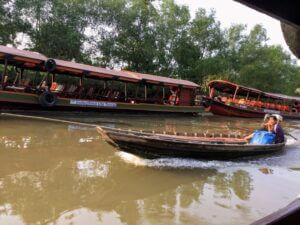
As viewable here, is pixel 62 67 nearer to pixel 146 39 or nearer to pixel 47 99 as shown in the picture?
pixel 47 99

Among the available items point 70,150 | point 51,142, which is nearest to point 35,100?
point 51,142

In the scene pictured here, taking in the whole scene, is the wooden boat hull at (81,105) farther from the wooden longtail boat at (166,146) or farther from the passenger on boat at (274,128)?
the passenger on boat at (274,128)

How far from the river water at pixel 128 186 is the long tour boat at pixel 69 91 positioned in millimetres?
5672

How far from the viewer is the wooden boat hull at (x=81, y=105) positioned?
14.4 m

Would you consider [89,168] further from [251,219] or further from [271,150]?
[271,150]

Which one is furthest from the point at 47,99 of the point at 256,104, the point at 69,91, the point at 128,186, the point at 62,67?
the point at 256,104

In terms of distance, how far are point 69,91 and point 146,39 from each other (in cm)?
1641

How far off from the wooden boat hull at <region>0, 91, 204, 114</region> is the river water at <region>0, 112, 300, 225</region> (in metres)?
5.29

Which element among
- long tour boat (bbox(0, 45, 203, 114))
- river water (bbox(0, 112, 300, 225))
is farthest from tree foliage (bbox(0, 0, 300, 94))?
river water (bbox(0, 112, 300, 225))

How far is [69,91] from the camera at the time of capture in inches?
671

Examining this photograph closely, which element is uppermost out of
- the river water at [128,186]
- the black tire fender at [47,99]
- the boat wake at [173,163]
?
the black tire fender at [47,99]

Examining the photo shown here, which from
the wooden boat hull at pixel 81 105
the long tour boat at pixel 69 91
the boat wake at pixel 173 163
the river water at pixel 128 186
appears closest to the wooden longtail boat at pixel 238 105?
the long tour boat at pixel 69 91

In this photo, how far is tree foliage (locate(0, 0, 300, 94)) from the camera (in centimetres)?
2694

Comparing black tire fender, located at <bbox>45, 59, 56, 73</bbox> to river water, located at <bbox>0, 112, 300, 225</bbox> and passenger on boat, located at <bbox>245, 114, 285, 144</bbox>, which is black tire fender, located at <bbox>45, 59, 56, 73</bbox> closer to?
river water, located at <bbox>0, 112, 300, 225</bbox>
